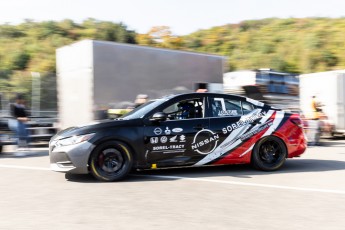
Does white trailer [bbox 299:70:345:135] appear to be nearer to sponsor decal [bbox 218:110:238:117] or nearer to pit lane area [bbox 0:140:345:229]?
pit lane area [bbox 0:140:345:229]

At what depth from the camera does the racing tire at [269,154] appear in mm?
7672

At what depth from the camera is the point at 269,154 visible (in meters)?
7.82

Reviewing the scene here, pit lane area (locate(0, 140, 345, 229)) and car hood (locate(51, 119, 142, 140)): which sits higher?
car hood (locate(51, 119, 142, 140))

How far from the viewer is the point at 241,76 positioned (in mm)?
17781

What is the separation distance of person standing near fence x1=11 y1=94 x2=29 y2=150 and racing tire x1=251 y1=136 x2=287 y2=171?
20.9 feet

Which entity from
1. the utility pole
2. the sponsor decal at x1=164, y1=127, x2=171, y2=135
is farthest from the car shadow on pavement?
the utility pole

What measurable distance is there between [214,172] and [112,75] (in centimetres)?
527

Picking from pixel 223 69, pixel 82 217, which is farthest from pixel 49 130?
pixel 82 217

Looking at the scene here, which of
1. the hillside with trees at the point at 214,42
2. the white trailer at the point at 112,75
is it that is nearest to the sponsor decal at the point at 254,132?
the white trailer at the point at 112,75

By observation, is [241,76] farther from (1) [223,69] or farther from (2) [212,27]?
(2) [212,27]

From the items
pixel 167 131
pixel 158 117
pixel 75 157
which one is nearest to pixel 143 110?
pixel 158 117

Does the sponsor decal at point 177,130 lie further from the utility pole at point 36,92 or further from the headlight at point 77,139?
the utility pole at point 36,92

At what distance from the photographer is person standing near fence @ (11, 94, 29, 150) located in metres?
11.0

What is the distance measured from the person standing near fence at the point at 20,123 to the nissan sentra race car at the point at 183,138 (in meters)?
4.34
